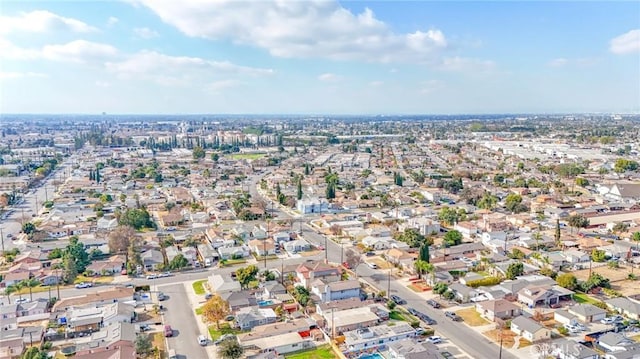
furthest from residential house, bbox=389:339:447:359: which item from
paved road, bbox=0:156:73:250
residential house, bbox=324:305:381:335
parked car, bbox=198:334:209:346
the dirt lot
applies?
paved road, bbox=0:156:73:250

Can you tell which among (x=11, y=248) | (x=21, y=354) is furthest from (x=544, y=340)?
→ (x=11, y=248)

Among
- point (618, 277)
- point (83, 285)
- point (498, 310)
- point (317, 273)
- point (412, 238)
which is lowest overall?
point (83, 285)

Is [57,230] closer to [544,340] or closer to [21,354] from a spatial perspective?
[21,354]

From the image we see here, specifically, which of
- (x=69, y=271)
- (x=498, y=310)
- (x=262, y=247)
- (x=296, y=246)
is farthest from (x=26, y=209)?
(x=498, y=310)

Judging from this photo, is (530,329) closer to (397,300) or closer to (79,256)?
(397,300)

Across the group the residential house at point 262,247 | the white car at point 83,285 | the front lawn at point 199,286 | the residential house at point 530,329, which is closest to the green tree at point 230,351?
the front lawn at point 199,286
